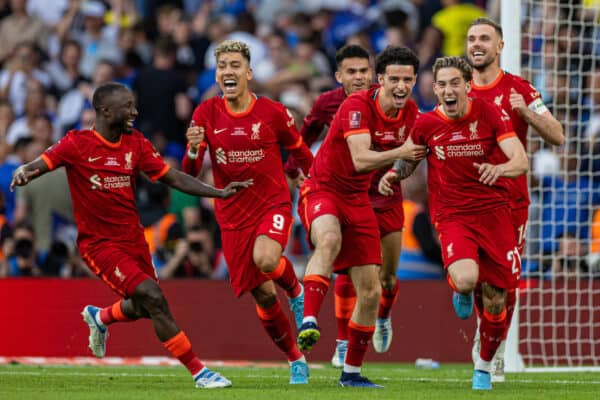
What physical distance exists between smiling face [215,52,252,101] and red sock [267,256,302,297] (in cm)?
152

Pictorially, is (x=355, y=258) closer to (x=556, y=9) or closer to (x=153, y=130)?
(x=556, y=9)

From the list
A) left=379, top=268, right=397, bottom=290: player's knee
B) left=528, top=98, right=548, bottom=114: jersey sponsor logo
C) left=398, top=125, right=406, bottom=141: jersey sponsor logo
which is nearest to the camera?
left=398, top=125, right=406, bottom=141: jersey sponsor logo

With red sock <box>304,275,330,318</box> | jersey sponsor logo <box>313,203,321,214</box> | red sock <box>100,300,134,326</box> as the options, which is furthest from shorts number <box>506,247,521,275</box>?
red sock <box>100,300,134,326</box>

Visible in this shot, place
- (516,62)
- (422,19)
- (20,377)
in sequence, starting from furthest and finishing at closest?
(422,19) → (516,62) → (20,377)

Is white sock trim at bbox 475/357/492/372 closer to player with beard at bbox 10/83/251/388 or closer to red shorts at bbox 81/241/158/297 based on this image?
player with beard at bbox 10/83/251/388

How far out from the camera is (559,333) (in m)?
14.1

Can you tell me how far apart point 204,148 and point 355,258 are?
1644 millimetres

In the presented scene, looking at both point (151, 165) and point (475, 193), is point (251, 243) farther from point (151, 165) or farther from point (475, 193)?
point (475, 193)

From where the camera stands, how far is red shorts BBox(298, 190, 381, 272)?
33.4 feet

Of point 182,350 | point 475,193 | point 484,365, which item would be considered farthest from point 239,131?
point 484,365

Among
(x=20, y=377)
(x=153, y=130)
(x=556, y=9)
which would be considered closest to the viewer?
(x=20, y=377)

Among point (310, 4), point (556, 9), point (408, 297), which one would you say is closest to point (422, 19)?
point (310, 4)

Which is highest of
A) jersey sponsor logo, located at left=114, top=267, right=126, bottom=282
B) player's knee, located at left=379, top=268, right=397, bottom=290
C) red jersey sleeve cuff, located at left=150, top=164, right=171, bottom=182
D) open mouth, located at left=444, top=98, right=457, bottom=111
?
open mouth, located at left=444, top=98, right=457, bottom=111

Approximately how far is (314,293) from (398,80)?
1846 mm
